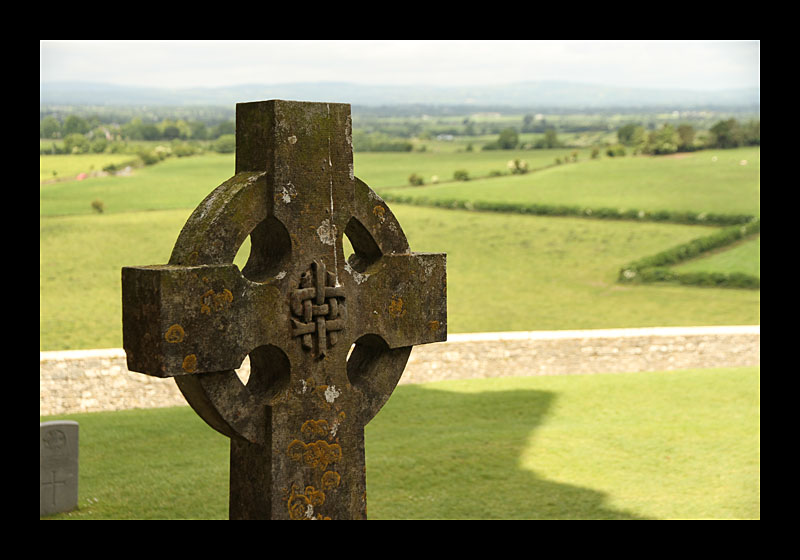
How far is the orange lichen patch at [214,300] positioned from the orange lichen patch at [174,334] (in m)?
0.12

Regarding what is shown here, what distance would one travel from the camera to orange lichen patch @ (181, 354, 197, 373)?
3.51 metres

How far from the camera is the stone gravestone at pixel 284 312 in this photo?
11.7 ft

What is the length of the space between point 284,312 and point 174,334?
0.50m

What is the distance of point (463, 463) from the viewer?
9836 millimetres

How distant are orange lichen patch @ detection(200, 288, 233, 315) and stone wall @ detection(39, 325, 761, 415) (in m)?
8.45

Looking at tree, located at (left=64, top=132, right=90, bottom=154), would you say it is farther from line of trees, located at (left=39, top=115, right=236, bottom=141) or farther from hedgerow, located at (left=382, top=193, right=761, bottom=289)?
hedgerow, located at (left=382, top=193, right=761, bottom=289)

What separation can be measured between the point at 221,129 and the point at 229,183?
22.3 meters

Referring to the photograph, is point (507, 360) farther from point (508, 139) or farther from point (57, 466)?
point (508, 139)

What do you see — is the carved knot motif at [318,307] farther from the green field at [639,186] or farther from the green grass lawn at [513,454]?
the green field at [639,186]

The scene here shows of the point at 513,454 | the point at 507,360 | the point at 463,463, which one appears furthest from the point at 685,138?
the point at 463,463

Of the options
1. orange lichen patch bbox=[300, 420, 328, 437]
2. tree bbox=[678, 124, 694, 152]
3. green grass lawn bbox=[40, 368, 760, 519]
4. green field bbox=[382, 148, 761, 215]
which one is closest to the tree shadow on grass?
green grass lawn bbox=[40, 368, 760, 519]

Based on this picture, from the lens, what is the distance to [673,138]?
28.2 meters

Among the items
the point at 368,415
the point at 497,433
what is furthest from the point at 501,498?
the point at 368,415

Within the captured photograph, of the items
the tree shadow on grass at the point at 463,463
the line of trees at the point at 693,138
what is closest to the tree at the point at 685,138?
the line of trees at the point at 693,138
